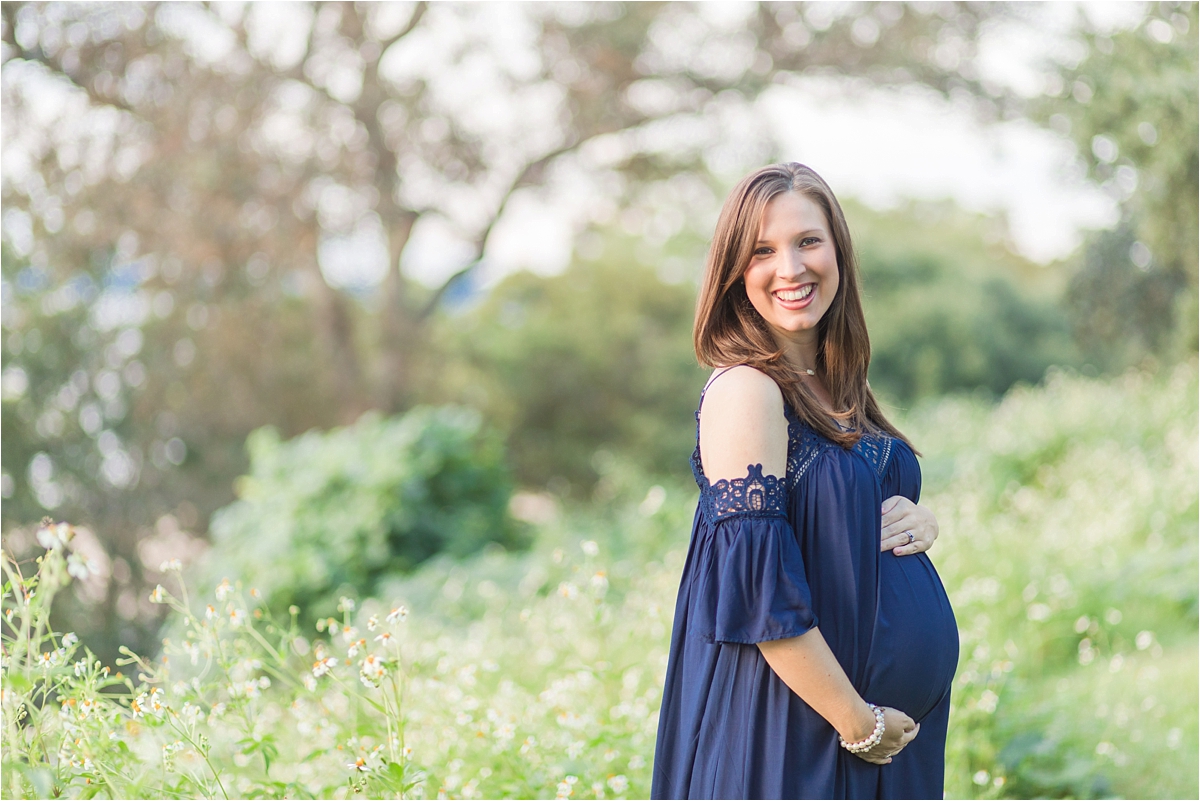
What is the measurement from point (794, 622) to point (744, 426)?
387 millimetres

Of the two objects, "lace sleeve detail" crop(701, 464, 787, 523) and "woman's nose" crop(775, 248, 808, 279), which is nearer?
"lace sleeve detail" crop(701, 464, 787, 523)

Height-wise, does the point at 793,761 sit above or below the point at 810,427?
below

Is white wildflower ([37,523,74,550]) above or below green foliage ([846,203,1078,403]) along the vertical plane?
below

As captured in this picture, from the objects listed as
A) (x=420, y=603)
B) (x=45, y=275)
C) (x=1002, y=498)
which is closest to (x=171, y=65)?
(x=45, y=275)

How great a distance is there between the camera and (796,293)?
2.11m

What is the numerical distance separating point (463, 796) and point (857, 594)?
150 cm

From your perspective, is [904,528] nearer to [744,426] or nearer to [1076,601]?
[744,426]

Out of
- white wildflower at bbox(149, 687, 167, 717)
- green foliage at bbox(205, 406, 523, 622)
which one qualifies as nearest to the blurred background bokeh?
green foliage at bbox(205, 406, 523, 622)

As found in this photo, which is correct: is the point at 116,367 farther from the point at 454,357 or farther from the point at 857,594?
the point at 857,594

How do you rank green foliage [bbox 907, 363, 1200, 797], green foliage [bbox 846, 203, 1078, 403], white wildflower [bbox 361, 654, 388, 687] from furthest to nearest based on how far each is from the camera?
green foliage [bbox 846, 203, 1078, 403] → green foliage [bbox 907, 363, 1200, 797] → white wildflower [bbox 361, 654, 388, 687]

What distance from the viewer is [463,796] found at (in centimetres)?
291

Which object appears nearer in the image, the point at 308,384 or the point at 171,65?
the point at 171,65

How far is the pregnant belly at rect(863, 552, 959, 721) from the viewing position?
2.05m

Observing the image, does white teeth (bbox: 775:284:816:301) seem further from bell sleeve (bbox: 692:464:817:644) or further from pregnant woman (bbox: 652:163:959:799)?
bell sleeve (bbox: 692:464:817:644)
